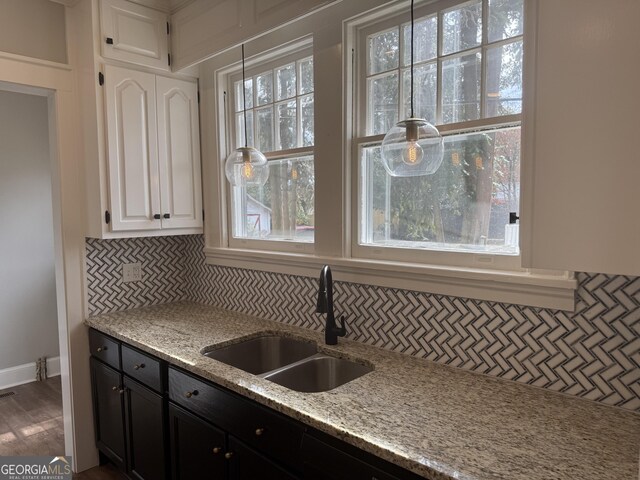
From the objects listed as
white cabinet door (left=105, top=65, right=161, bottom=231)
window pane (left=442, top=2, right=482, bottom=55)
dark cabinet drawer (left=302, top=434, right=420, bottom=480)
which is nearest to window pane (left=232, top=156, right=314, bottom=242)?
white cabinet door (left=105, top=65, right=161, bottom=231)

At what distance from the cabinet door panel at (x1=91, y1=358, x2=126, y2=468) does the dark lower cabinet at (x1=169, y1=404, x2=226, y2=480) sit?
20.4 inches

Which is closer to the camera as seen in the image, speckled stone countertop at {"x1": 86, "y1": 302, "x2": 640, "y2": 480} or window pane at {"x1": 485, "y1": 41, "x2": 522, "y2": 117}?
speckled stone countertop at {"x1": 86, "y1": 302, "x2": 640, "y2": 480}

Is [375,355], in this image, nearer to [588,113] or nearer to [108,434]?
[588,113]

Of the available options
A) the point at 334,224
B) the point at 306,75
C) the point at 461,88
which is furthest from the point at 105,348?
the point at 461,88

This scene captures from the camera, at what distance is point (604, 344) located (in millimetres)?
1319

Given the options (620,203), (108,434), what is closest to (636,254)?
(620,203)

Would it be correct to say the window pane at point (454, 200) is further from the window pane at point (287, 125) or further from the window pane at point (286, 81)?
the window pane at point (286, 81)

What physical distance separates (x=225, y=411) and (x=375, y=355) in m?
0.63

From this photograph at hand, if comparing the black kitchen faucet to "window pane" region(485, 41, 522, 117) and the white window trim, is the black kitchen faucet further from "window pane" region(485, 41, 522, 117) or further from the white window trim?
"window pane" region(485, 41, 522, 117)

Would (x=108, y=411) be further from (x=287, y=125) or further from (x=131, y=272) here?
(x=287, y=125)

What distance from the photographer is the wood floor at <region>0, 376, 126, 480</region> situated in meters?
2.66

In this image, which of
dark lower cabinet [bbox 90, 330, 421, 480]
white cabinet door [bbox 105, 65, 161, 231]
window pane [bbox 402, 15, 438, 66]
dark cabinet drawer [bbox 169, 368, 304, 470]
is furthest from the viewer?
white cabinet door [bbox 105, 65, 161, 231]

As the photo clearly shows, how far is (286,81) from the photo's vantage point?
7.61ft

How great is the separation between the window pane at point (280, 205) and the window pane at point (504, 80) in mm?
941
